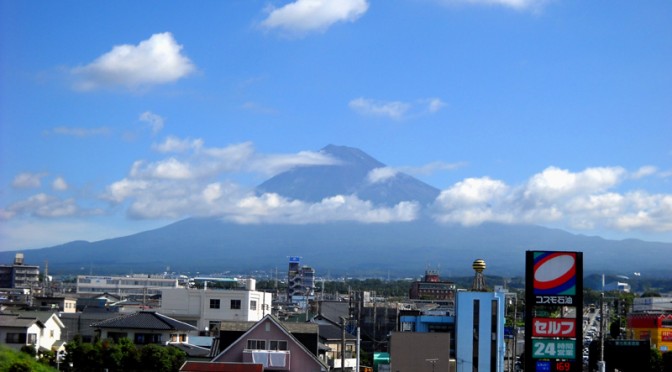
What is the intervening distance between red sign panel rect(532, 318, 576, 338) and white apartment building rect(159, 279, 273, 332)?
25357mm

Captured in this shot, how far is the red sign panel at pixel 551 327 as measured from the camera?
19469mm

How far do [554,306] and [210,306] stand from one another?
2710 cm

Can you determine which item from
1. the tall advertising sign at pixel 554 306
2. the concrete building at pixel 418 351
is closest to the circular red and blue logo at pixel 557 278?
the tall advertising sign at pixel 554 306

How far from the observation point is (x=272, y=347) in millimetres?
27156

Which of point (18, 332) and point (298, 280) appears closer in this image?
point (18, 332)

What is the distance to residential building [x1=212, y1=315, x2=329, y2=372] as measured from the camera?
27.0 meters

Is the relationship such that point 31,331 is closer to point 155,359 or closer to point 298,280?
point 155,359

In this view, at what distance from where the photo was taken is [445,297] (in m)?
111

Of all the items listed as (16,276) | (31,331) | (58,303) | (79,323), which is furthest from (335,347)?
(16,276)

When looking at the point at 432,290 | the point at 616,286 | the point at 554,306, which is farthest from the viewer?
the point at 616,286

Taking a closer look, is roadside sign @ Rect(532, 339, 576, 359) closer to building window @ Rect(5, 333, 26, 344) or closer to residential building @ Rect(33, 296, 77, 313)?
building window @ Rect(5, 333, 26, 344)

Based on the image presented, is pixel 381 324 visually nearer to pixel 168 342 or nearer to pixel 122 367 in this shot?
pixel 168 342

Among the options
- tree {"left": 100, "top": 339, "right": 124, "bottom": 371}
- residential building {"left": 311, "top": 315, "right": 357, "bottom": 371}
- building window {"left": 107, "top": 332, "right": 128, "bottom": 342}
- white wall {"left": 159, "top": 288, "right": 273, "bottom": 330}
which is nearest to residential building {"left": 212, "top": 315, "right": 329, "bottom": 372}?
tree {"left": 100, "top": 339, "right": 124, "bottom": 371}

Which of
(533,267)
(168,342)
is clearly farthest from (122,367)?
(533,267)
